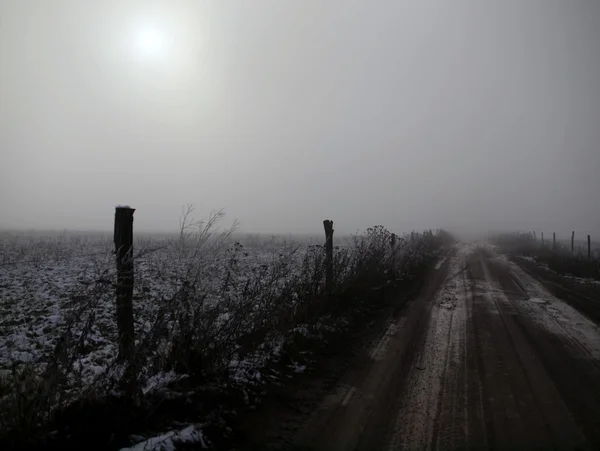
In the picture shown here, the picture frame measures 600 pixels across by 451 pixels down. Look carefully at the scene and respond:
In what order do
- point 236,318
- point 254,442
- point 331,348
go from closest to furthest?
point 254,442
point 236,318
point 331,348

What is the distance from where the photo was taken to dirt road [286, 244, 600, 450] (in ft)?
13.4

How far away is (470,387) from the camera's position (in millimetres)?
5348

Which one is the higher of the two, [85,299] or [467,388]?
[85,299]

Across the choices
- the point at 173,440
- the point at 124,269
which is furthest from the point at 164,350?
the point at 173,440

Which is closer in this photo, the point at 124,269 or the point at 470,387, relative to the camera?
the point at 124,269

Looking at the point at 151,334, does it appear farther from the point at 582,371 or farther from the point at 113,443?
the point at 582,371

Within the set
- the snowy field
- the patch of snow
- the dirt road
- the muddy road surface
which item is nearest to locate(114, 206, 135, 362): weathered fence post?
the snowy field

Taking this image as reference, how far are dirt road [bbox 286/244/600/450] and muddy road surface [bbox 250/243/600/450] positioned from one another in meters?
0.02

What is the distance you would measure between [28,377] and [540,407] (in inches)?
234

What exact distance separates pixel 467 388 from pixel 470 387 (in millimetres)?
64

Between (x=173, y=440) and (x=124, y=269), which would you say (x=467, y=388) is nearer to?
(x=173, y=440)

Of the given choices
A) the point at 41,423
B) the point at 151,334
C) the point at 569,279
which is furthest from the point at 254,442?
the point at 569,279

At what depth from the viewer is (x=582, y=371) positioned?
595cm

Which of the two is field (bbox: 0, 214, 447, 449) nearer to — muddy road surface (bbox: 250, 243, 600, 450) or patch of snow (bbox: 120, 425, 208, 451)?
patch of snow (bbox: 120, 425, 208, 451)
